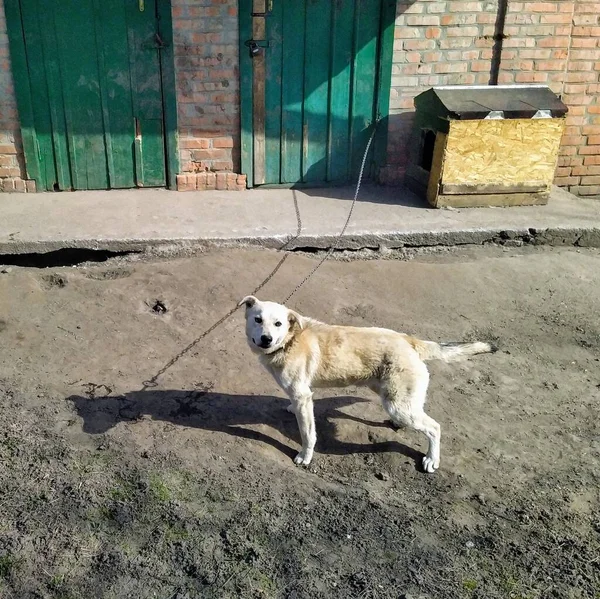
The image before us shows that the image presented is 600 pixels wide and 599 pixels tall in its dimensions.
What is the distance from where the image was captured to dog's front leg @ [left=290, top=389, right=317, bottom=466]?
13.6 feet

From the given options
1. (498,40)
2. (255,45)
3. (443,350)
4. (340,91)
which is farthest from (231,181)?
(443,350)

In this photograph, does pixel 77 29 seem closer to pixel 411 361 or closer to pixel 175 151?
pixel 175 151

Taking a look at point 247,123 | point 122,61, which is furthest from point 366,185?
point 122,61

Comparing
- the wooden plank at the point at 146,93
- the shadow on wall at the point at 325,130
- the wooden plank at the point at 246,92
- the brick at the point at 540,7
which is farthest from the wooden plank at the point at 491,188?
the wooden plank at the point at 146,93

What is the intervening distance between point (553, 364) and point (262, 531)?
10.0 feet

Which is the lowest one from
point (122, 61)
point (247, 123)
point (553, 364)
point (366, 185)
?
point (553, 364)

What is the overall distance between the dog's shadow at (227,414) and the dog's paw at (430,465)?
13 centimetres

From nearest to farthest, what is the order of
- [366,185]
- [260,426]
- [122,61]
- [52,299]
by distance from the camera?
1. [260,426]
2. [52,299]
3. [122,61]
4. [366,185]

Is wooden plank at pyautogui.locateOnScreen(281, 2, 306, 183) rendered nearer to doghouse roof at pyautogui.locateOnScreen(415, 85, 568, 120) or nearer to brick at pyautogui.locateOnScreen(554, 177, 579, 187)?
doghouse roof at pyautogui.locateOnScreen(415, 85, 568, 120)

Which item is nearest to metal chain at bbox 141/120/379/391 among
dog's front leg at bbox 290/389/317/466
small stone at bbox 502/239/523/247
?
dog's front leg at bbox 290/389/317/466

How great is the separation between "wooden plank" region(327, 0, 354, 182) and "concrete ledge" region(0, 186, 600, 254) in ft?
1.24

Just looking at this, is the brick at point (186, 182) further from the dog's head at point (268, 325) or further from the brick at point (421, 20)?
the dog's head at point (268, 325)

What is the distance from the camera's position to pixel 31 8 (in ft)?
23.5

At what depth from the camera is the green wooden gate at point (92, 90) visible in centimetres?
729
